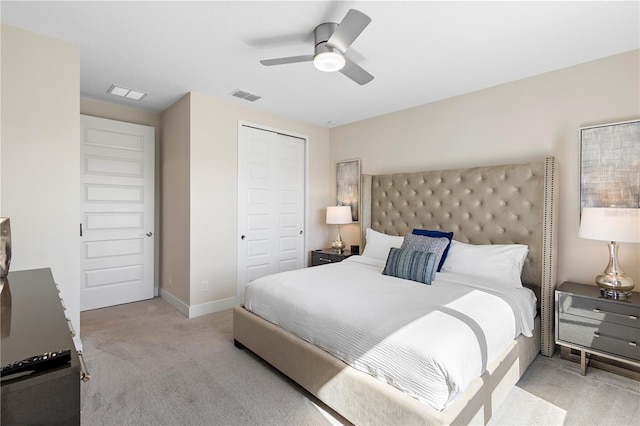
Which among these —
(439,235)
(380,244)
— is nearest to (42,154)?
(380,244)

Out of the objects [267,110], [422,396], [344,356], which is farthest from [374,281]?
[267,110]

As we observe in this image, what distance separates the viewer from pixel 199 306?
12.2 ft

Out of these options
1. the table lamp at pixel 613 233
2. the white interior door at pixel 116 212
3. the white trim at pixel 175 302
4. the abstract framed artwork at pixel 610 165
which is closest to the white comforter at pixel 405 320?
the table lamp at pixel 613 233

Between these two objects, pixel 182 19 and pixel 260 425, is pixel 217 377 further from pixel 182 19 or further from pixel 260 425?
pixel 182 19

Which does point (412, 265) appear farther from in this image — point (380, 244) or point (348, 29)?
point (348, 29)

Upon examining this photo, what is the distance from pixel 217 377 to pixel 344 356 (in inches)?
44.1

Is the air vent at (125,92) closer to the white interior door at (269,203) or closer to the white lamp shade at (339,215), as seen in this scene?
the white interior door at (269,203)

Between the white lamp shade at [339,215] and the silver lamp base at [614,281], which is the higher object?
the white lamp shade at [339,215]

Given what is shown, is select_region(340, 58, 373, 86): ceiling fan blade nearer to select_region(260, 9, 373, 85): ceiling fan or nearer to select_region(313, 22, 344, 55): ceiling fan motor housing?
select_region(260, 9, 373, 85): ceiling fan

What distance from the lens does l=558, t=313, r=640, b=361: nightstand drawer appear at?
7.25 feet

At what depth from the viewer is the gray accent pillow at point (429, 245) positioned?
2.93m

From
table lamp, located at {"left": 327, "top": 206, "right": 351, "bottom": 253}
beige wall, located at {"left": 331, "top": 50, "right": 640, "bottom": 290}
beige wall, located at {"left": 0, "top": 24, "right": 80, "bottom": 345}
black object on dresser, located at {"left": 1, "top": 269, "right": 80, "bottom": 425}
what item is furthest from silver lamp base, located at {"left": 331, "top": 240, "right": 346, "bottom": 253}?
black object on dresser, located at {"left": 1, "top": 269, "right": 80, "bottom": 425}

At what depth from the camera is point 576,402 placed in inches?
82.7

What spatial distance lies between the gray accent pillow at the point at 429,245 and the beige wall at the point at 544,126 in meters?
1.06
